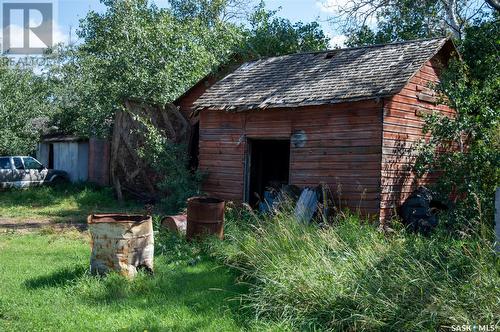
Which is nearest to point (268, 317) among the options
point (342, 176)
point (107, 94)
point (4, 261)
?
point (4, 261)

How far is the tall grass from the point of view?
14.4 ft

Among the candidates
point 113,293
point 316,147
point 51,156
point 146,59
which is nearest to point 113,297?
point 113,293

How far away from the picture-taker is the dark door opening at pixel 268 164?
14.8 metres

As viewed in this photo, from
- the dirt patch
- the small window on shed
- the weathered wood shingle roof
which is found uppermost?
the weathered wood shingle roof

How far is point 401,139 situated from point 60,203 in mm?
11430

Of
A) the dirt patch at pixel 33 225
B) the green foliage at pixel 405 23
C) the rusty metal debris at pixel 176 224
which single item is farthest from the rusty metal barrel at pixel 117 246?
the green foliage at pixel 405 23

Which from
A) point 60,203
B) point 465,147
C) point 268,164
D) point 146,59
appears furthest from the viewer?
point 146,59

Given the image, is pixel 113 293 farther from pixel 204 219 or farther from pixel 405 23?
pixel 405 23

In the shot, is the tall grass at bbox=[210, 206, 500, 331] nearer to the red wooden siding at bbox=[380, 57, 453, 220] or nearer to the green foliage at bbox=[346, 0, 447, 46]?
the red wooden siding at bbox=[380, 57, 453, 220]

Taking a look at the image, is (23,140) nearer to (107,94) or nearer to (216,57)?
(107,94)

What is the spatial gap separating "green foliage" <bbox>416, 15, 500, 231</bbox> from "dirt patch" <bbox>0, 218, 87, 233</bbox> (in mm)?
8164

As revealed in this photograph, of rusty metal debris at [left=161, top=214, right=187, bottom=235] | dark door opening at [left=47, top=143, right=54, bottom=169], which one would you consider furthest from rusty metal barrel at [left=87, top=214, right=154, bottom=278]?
dark door opening at [left=47, top=143, right=54, bottom=169]

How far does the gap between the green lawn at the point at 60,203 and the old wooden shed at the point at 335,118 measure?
144 inches

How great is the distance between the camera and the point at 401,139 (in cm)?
1084
